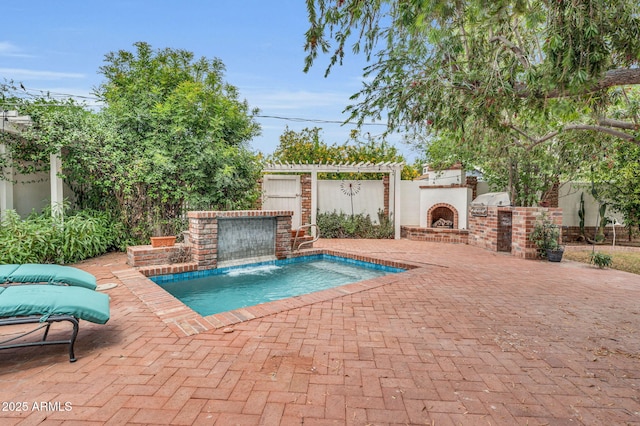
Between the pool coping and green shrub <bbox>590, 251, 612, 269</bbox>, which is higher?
green shrub <bbox>590, 251, 612, 269</bbox>

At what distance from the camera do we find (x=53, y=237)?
5285mm

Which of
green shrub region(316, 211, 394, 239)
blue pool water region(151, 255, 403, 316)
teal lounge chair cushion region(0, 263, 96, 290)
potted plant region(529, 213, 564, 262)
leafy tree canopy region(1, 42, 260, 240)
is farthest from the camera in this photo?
green shrub region(316, 211, 394, 239)

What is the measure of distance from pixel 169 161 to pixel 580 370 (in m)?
7.00

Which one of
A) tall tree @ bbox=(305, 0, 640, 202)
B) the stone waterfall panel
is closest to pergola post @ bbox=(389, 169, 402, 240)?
the stone waterfall panel

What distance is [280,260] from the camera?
268 inches

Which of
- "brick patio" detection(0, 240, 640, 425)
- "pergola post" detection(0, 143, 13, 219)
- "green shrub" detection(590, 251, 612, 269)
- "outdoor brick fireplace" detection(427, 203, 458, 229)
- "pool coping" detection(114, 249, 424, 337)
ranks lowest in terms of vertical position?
"brick patio" detection(0, 240, 640, 425)

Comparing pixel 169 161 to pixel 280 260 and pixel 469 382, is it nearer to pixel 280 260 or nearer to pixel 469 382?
pixel 280 260

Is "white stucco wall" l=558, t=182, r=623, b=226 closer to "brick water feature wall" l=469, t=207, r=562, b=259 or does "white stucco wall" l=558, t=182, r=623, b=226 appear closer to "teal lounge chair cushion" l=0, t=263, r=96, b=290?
"brick water feature wall" l=469, t=207, r=562, b=259

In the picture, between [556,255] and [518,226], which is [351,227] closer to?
[518,226]

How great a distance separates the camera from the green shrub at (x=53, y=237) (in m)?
4.80

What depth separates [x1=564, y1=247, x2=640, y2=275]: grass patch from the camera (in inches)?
247

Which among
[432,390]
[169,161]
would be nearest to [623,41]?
[432,390]

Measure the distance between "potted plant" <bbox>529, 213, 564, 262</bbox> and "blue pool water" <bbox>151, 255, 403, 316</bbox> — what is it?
320cm

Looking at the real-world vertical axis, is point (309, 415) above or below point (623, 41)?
below
